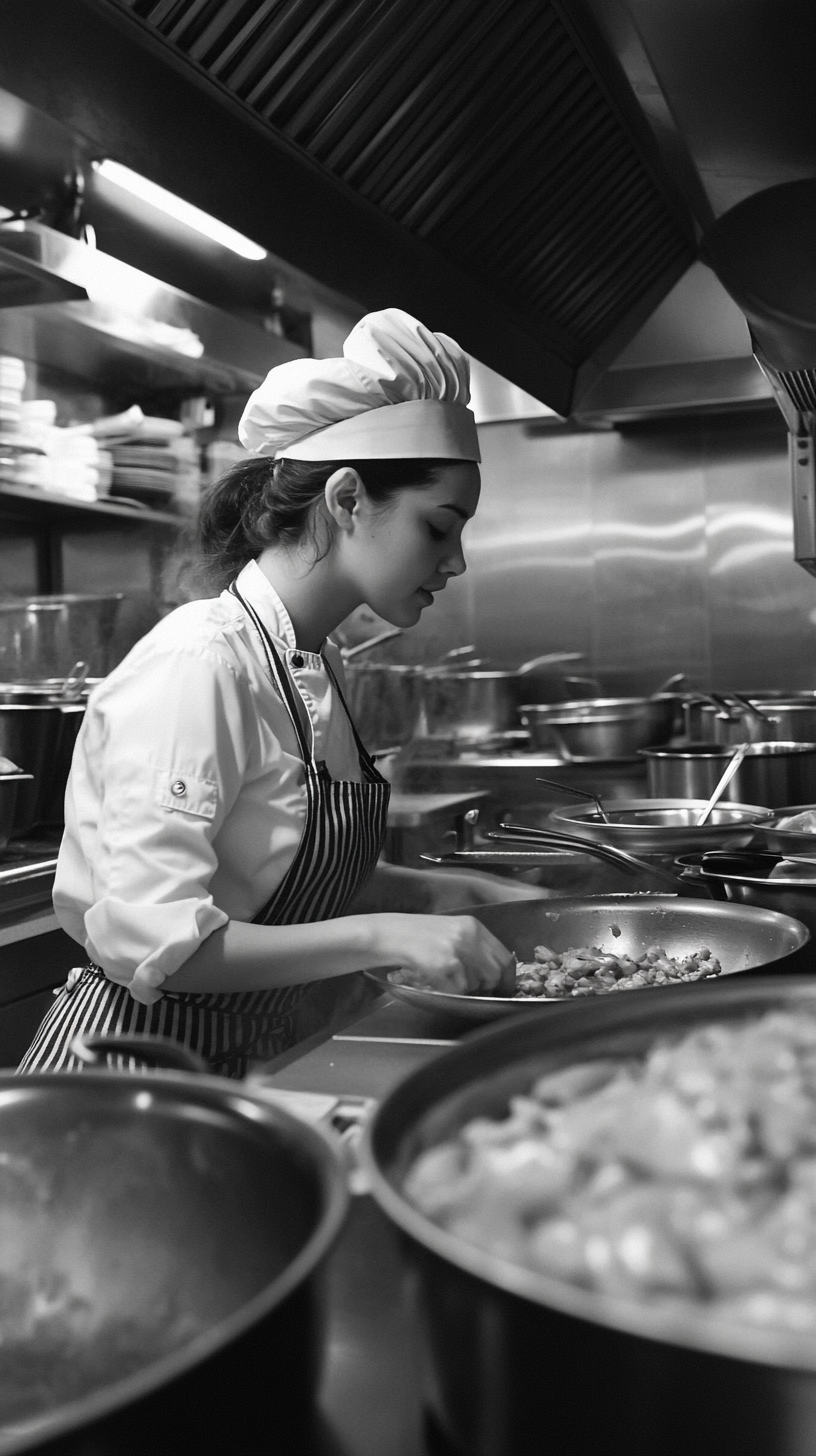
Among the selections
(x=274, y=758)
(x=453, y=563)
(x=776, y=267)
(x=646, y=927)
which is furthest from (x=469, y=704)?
(x=646, y=927)

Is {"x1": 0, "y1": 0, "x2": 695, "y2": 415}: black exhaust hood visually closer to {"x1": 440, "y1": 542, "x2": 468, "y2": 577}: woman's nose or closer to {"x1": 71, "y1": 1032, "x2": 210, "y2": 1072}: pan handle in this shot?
{"x1": 440, "y1": 542, "x2": 468, "y2": 577}: woman's nose

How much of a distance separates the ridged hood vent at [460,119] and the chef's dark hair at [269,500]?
0.55 m

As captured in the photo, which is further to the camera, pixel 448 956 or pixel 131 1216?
pixel 448 956

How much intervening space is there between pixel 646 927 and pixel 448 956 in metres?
0.35

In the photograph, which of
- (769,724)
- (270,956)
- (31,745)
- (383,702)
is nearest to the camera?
(270,956)

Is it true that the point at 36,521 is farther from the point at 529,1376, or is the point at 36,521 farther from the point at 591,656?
the point at 529,1376

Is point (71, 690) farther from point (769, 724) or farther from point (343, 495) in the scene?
point (769, 724)

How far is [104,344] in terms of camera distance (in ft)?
12.1

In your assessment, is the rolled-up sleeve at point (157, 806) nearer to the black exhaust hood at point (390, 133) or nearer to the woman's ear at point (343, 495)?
the woman's ear at point (343, 495)

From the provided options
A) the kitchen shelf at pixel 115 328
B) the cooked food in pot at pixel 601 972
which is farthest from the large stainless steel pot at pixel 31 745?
the cooked food in pot at pixel 601 972

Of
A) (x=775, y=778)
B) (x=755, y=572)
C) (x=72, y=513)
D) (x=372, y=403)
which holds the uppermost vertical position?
(x=72, y=513)

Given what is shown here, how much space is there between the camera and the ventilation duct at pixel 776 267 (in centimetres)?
219

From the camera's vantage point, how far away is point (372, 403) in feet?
6.01

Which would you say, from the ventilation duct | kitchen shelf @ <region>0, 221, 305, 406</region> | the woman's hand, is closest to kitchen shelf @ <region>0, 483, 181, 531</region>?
kitchen shelf @ <region>0, 221, 305, 406</region>
